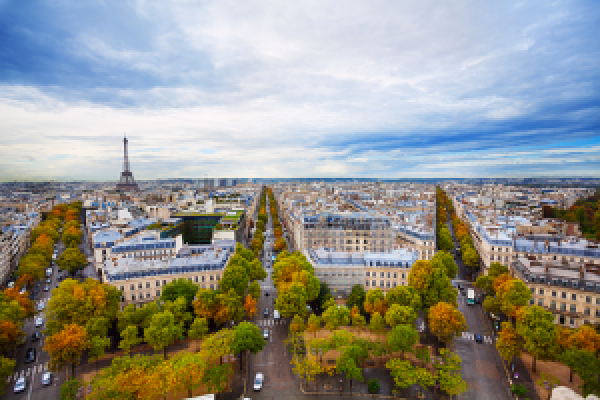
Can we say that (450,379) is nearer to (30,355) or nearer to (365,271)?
(365,271)

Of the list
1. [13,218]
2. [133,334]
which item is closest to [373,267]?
[133,334]

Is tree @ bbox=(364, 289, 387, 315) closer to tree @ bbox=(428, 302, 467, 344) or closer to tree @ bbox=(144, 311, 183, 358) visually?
tree @ bbox=(428, 302, 467, 344)

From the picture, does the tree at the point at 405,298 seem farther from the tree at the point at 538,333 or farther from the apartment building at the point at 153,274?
the apartment building at the point at 153,274

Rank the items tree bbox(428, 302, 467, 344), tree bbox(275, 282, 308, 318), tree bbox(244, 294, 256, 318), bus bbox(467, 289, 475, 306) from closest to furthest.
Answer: tree bbox(428, 302, 467, 344) → tree bbox(275, 282, 308, 318) → tree bbox(244, 294, 256, 318) → bus bbox(467, 289, 475, 306)

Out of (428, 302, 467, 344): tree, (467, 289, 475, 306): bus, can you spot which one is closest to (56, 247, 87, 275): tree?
(428, 302, 467, 344): tree

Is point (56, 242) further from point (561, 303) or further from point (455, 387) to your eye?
point (561, 303)
